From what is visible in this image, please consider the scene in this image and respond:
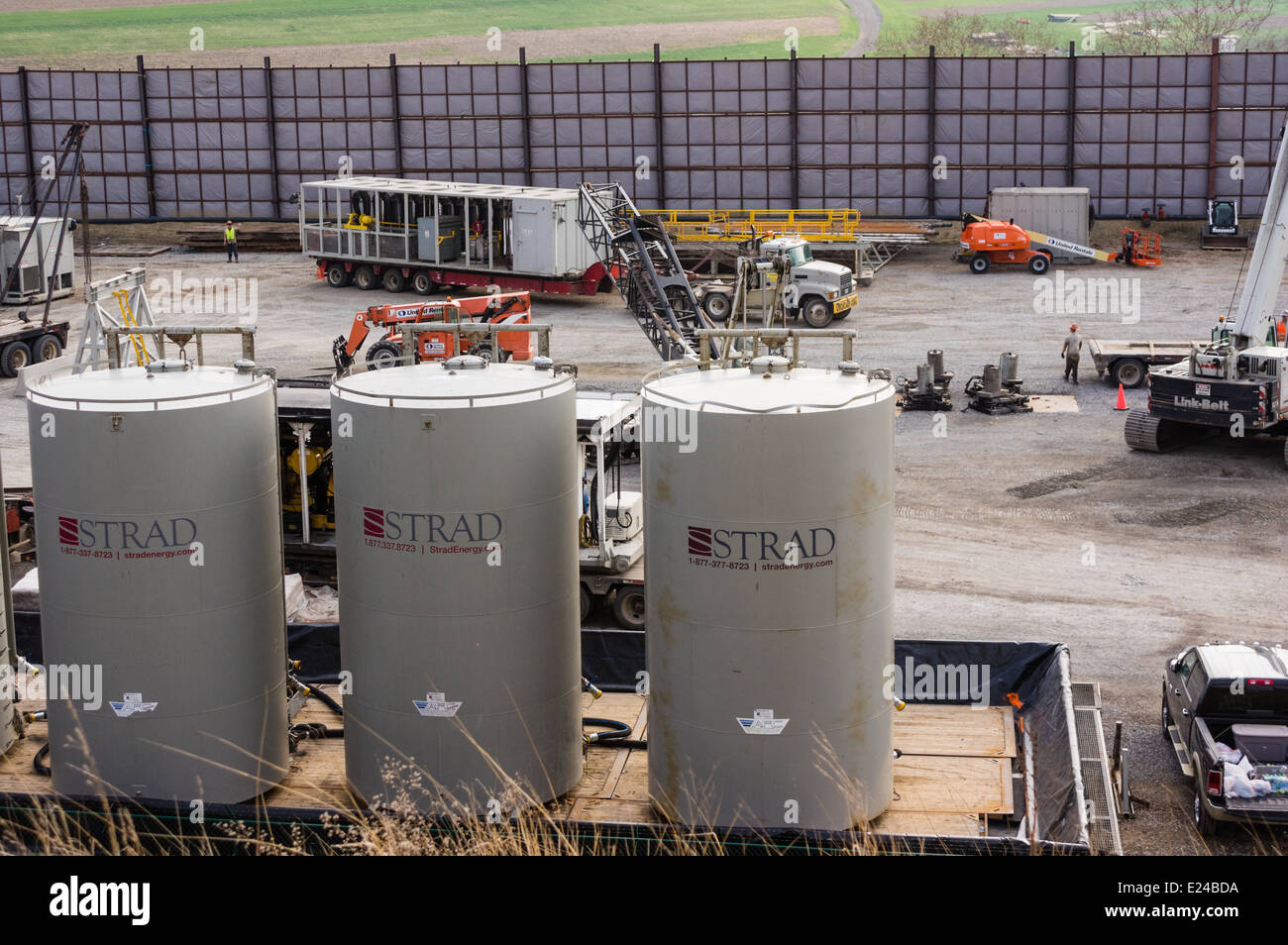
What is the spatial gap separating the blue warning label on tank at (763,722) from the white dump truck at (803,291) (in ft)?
89.4

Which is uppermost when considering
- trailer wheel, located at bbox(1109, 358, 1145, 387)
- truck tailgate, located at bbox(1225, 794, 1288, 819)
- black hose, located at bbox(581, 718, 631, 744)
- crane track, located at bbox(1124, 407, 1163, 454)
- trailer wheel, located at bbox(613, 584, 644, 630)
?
trailer wheel, located at bbox(1109, 358, 1145, 387)

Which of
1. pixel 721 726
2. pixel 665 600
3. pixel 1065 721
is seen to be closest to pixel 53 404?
pixel 665 600

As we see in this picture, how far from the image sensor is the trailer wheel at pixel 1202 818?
1280 centimetres

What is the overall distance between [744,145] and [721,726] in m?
41.9

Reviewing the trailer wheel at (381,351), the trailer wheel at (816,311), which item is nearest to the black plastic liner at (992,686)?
the trailer wheel at (381,351)

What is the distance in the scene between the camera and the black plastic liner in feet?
31.7

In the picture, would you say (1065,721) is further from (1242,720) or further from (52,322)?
(52,322)

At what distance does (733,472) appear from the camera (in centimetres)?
976

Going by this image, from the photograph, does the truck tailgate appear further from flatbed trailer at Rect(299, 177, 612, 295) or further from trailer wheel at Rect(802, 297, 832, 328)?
flatbed trailer at Rect(299, 177, 612, 295)

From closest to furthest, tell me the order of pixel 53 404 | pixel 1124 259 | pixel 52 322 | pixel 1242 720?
pixel 53 404
pixel 1242 720
pixel 52 322
pixel 1124 259

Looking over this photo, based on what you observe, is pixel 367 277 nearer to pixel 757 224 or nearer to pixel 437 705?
pixel 757 224

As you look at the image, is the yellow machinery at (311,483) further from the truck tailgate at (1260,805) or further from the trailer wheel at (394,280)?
the trailer wheel at (394,280)

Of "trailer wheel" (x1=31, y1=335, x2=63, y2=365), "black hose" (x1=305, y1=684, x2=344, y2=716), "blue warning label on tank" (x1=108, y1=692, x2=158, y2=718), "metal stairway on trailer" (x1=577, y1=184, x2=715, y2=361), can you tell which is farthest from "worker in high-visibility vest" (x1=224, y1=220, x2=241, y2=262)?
"blue warning label on tank" (x1=108, y1=692, x2=158, y2=718)

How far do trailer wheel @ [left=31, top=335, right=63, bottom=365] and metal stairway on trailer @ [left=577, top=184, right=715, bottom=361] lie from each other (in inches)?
478
